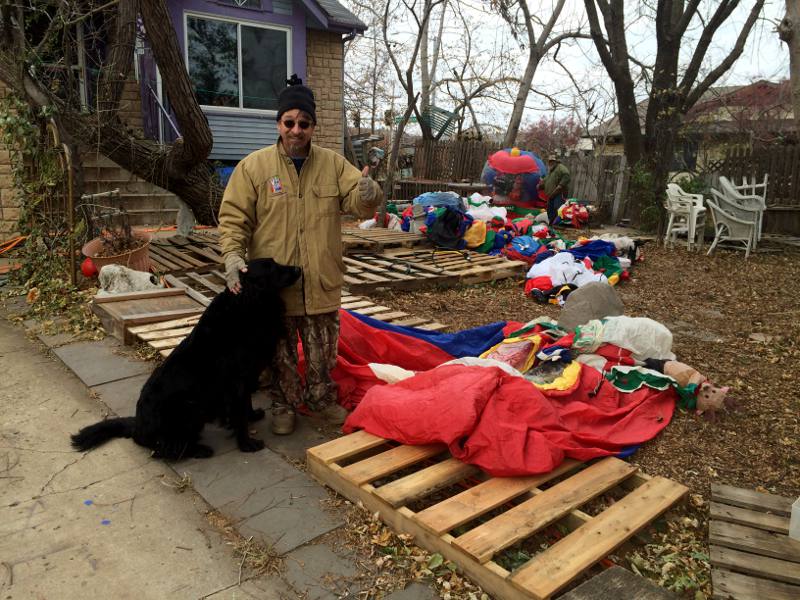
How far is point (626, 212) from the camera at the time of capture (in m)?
13.6

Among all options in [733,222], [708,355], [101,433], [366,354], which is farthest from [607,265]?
[101,433]

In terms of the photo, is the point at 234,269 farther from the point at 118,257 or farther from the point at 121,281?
the point at 118,257

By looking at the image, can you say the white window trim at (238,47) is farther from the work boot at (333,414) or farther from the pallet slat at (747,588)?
the pallet slat at (747,588)

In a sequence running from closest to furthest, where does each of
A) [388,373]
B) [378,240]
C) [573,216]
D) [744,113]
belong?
[388,373], [378,240], [573,216], [744,113]

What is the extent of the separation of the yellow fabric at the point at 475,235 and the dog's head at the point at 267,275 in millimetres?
6229

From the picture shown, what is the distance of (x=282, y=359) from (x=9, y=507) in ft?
4.85

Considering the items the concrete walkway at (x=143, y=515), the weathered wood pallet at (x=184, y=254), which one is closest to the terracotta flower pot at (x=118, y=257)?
the weathered wood pallet at (x=184, y=254)

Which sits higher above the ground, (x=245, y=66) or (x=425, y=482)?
(x=245, y=66)

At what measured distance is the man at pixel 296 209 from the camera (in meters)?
3.12

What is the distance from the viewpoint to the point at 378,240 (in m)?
8.59

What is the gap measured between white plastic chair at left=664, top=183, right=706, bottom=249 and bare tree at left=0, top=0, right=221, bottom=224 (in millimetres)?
7699

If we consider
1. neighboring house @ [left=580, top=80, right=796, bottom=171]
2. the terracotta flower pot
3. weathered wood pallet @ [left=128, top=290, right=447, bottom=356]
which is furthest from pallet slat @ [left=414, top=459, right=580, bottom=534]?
neighboring house @ [left=580, top=80, right=796, bottom=171]

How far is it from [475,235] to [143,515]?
715 centimetres

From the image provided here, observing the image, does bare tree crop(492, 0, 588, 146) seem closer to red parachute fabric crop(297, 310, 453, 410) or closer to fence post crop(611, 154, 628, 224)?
fence post crop(611, 154, 628, 224)
